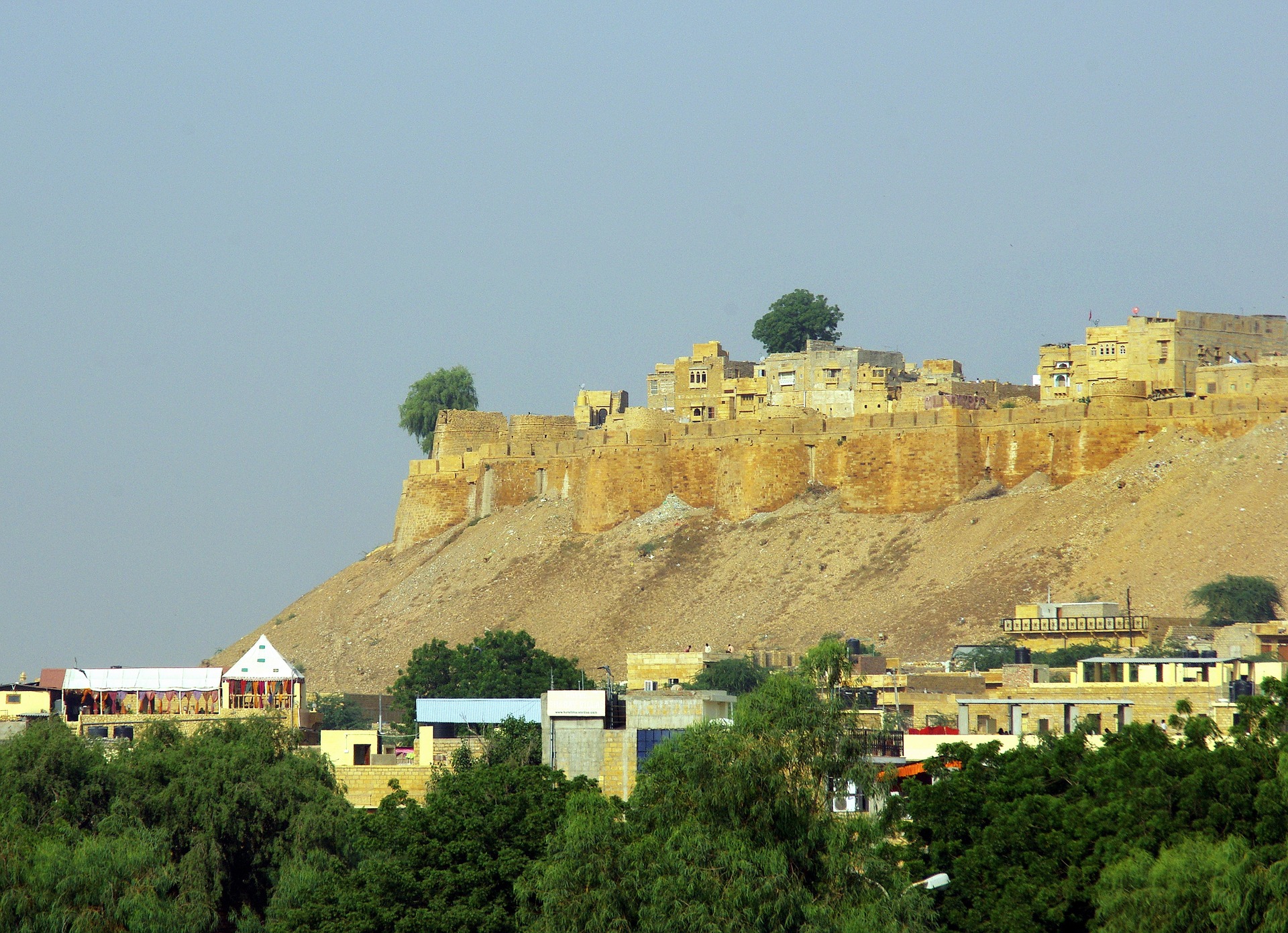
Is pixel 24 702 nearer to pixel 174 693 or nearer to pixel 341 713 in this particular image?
pixel 174 693

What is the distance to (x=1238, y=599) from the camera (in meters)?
59.8

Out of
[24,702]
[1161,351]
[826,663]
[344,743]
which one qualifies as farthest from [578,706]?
[1161,351]

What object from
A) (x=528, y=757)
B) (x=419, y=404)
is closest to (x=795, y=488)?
(x=419, y=404)

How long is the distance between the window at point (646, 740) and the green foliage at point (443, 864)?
5.32 feet

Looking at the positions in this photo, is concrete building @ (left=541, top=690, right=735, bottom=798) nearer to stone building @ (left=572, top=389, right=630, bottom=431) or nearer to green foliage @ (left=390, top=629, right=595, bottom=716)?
green foliage @ (left=390, top=629, right=595, bottom=716)

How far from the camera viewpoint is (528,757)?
34.6 meters

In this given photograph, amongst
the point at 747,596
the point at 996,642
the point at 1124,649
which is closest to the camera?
the point at 1124,649

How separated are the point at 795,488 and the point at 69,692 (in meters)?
35.7

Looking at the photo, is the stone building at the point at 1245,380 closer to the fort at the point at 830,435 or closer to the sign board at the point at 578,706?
the fort at the point at 830,435

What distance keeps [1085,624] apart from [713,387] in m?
32.0

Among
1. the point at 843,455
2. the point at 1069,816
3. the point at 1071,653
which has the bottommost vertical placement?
the point at 1069,816

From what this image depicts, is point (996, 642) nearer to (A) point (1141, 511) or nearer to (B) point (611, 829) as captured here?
(A) point (1141, 511)

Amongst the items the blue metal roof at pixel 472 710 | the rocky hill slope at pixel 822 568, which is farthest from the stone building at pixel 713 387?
the blue metal roof at pixel 472 710

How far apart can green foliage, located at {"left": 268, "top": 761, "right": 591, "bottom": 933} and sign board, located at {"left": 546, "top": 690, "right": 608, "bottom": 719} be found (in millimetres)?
2437
